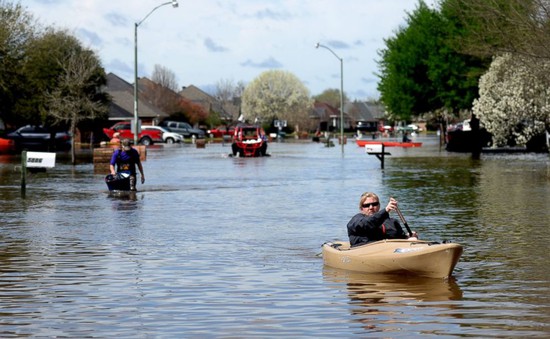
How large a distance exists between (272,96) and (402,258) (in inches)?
6882

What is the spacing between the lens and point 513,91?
6062 centimetres

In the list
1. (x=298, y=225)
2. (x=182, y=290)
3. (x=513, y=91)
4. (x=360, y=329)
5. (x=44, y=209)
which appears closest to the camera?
(x=360, y=329)

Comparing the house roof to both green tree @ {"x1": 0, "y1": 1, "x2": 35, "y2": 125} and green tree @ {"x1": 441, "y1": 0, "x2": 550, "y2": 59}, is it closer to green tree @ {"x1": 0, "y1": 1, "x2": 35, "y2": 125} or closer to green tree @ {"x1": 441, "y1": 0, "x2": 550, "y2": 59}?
green tree @ {"x1": 0, "y1": 1, "x2": 35, "y2": 125}

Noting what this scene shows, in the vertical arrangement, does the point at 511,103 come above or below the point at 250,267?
above

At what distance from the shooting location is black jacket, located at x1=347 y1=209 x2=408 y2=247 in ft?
48.8

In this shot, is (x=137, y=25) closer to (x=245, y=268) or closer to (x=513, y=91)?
(x=513, y=91)

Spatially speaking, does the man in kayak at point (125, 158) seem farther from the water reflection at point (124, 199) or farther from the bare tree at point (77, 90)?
the bare tree at point (77, 90)

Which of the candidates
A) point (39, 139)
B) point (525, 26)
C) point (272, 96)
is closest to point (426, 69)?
point (39, 139)

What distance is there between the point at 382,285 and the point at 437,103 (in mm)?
71834

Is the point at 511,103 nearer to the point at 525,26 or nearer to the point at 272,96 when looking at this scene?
the point at 525,26

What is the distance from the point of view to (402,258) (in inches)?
552

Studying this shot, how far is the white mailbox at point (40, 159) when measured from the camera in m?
33.4

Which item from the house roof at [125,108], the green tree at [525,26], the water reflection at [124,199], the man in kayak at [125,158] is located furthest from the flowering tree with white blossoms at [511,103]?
the house roof at [125,108]

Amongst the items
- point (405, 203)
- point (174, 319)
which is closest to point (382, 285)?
point (174, 319)
